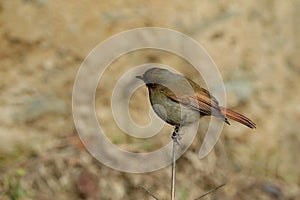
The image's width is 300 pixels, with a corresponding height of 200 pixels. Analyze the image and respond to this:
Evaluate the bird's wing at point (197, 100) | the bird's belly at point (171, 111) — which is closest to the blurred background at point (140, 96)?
the bird's wing at point (197, 100)

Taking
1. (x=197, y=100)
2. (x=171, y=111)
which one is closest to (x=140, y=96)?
(x=197, y=100)

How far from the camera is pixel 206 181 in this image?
22.1 ft

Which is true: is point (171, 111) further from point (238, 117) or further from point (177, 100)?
point (238, 117)

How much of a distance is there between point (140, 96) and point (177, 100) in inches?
104

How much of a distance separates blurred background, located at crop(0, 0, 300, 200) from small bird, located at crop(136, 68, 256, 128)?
2.18 metres

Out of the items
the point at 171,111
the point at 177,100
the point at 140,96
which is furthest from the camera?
the point at 140,96

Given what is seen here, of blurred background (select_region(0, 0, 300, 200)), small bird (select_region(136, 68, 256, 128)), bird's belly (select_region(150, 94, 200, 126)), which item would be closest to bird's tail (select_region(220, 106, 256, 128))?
small bird (select_region(136, 68, 256, 128))

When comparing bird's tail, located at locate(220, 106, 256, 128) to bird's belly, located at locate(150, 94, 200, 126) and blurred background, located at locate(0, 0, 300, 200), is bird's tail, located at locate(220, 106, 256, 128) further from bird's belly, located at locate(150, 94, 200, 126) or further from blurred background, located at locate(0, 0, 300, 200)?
blurred background, located at locate(0, 0, 300, 200)

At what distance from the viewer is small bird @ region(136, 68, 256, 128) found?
3926mm

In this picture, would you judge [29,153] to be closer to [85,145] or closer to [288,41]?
[85,145]

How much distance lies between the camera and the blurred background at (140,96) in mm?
6391

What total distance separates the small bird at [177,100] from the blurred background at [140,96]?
218cm

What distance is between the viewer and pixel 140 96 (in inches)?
265

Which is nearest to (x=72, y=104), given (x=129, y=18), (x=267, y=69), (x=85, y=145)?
(x=85, y=145)
